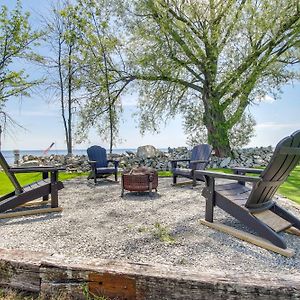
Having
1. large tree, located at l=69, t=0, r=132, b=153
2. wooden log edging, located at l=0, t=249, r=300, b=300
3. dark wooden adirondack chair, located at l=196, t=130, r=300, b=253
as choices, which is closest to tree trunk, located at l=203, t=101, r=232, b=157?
large tree, located at l=69, t=0, r=132, b=153

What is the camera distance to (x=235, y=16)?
10188mm

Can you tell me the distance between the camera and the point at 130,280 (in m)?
1.87

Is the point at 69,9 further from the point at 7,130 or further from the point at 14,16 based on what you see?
the point at 7,130

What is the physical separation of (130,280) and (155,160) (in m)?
8.63

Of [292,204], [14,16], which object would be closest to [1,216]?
[292,204]

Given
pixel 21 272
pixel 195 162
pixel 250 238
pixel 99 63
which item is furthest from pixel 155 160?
pixel 21 272

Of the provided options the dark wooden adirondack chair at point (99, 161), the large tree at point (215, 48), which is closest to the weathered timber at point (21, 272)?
the dark wooden adirondack chair at point (99, 161)

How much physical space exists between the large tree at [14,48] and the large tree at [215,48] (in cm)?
516

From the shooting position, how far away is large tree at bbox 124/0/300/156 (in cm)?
1016

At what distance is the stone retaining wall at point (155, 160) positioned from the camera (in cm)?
1020

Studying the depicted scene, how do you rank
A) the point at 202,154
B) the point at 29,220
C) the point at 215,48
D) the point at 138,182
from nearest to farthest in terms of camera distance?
the point at 29,220 → the point at 138,182 → the point at 202,154 → the point at 215,48

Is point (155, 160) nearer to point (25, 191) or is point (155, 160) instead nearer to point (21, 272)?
point (25, 191)

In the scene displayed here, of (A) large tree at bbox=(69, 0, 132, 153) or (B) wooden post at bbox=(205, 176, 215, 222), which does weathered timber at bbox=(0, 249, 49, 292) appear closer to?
(B) wooden post at bbox=(205, 176, 215, 222)

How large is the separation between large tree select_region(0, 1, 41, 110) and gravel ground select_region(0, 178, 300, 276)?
9.99 meters
